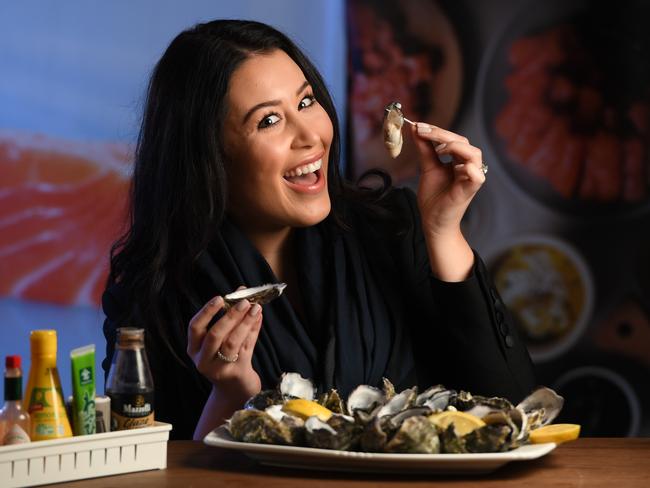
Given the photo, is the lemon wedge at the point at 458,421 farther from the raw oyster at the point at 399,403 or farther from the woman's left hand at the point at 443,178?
the woman's left hand at the point at 443,178

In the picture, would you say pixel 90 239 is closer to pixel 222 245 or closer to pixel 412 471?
pixel 222 245

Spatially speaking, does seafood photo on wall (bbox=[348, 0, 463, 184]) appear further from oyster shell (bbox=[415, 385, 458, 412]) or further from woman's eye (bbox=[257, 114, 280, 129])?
oyster shell (bbox=[415, 385, 458, 412])

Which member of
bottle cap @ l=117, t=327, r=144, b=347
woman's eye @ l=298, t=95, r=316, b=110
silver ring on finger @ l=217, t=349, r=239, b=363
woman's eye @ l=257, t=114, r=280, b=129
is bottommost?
silver ring on finger @ l=217, t=349, r=239, b=363

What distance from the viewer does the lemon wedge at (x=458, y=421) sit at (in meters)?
1.10

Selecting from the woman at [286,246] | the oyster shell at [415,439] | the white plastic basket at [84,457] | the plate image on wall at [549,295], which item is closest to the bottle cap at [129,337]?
the white plastic basket at [84,457]

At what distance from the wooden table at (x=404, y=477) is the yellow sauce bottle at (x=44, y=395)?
0.06 metres

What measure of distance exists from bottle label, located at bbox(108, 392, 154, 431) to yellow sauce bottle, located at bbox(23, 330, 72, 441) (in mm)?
59

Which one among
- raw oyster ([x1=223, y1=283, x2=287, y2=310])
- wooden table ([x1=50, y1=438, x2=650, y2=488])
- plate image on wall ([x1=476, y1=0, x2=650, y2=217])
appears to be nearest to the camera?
wooden table ([x1=50, y1=438, x2=650, y2=488])

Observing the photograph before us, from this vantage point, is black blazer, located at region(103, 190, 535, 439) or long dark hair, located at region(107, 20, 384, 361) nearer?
black blazer, located at region(103, 190, 535, 439)

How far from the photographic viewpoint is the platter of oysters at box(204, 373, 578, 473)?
42.6 inches

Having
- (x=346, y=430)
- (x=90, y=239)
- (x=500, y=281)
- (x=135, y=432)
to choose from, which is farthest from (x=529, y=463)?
(x=90, y=239)

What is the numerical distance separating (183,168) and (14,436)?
3.00 ft

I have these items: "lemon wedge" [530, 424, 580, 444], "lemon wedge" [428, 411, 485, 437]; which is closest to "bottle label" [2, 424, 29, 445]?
"lemon wedge" [428, 411, 485, 437]

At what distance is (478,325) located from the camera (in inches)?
66.8
